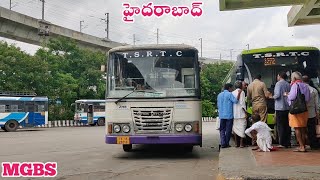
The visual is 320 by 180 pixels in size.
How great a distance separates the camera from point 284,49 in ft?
37.5

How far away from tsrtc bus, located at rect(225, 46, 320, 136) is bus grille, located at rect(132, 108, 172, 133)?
10.00 ft

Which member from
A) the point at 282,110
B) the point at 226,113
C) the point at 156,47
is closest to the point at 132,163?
the point at 226,113

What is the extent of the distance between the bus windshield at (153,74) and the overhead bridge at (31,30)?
20.8m

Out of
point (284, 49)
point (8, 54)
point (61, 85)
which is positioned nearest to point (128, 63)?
point (284, 49)

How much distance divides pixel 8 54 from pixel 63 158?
23647 millimetres

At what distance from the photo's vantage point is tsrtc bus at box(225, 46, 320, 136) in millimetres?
11234

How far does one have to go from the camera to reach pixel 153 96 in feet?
31.7

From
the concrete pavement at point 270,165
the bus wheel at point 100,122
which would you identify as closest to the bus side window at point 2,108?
the bus wheel at point 100,122

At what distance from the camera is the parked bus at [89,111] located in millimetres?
36656

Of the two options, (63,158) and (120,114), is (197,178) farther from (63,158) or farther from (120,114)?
(63,158)

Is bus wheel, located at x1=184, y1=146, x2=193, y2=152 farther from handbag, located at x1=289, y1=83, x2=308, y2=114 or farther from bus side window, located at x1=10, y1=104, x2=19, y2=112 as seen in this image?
bus side window, located at x1=10, y1=104, x2=19, y2=112

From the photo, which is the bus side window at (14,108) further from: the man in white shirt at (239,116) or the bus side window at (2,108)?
the man in white shirt at (239,116)

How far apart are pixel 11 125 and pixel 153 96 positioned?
20459 millimetres

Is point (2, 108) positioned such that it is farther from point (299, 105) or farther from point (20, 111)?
point (299, 105)
